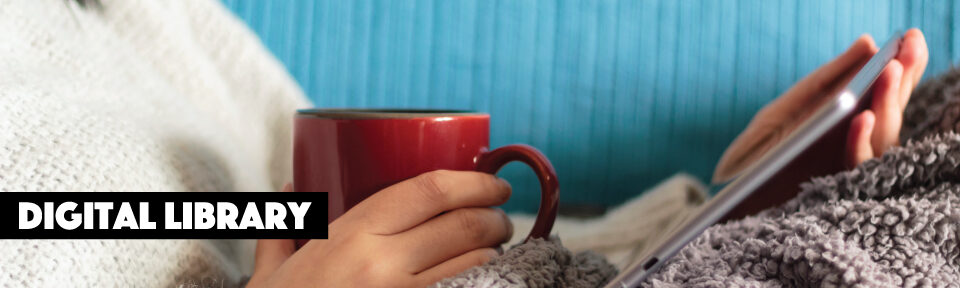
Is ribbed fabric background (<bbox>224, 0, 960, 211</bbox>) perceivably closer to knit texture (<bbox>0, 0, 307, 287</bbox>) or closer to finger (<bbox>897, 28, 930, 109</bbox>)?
knit texture (<bbox>0, 0, 307, 287</bbox>)

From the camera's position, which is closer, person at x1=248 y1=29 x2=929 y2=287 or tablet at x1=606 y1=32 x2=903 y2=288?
tablet at x1=606 y1=32 x2=903 y2=288

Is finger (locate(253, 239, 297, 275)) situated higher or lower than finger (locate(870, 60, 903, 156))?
lower

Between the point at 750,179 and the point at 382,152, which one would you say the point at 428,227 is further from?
the point at 750,179

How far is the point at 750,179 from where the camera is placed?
0.27 m

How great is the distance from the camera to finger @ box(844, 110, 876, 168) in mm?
405

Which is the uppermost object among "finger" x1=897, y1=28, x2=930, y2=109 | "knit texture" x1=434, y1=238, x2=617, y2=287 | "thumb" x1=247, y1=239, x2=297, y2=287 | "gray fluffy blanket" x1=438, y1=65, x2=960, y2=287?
"finger" x1=897, y1=28, x2=930, y2=109

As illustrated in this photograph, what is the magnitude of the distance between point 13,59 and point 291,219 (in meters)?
0.24

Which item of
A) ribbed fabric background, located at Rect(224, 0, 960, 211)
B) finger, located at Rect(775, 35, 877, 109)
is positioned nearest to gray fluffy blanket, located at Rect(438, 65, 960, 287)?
finger, located at Rect(775, 35, 877, 109)

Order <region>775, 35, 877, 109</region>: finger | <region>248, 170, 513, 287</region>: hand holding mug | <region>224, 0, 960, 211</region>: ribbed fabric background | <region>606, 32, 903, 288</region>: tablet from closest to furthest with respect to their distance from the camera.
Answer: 1. <region>606, 32, 903, 288</region>: tablet
2. <region>248, 170, 513, 287</region>: hand holding mug
3. <region>775, 35, 877, 109</region>: finger
4. <region>224, 0, 960, 211</region>: ribbed fabric background

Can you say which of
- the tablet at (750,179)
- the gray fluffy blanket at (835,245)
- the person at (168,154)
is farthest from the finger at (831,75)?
the tablet at (750,179)

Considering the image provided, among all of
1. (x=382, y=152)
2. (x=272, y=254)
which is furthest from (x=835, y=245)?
(x=272, y=254)

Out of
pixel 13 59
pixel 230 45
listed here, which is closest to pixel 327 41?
pixel 230 45

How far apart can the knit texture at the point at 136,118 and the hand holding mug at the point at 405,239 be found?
0.30 feet

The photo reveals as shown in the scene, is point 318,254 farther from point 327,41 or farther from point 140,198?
point 327,41
